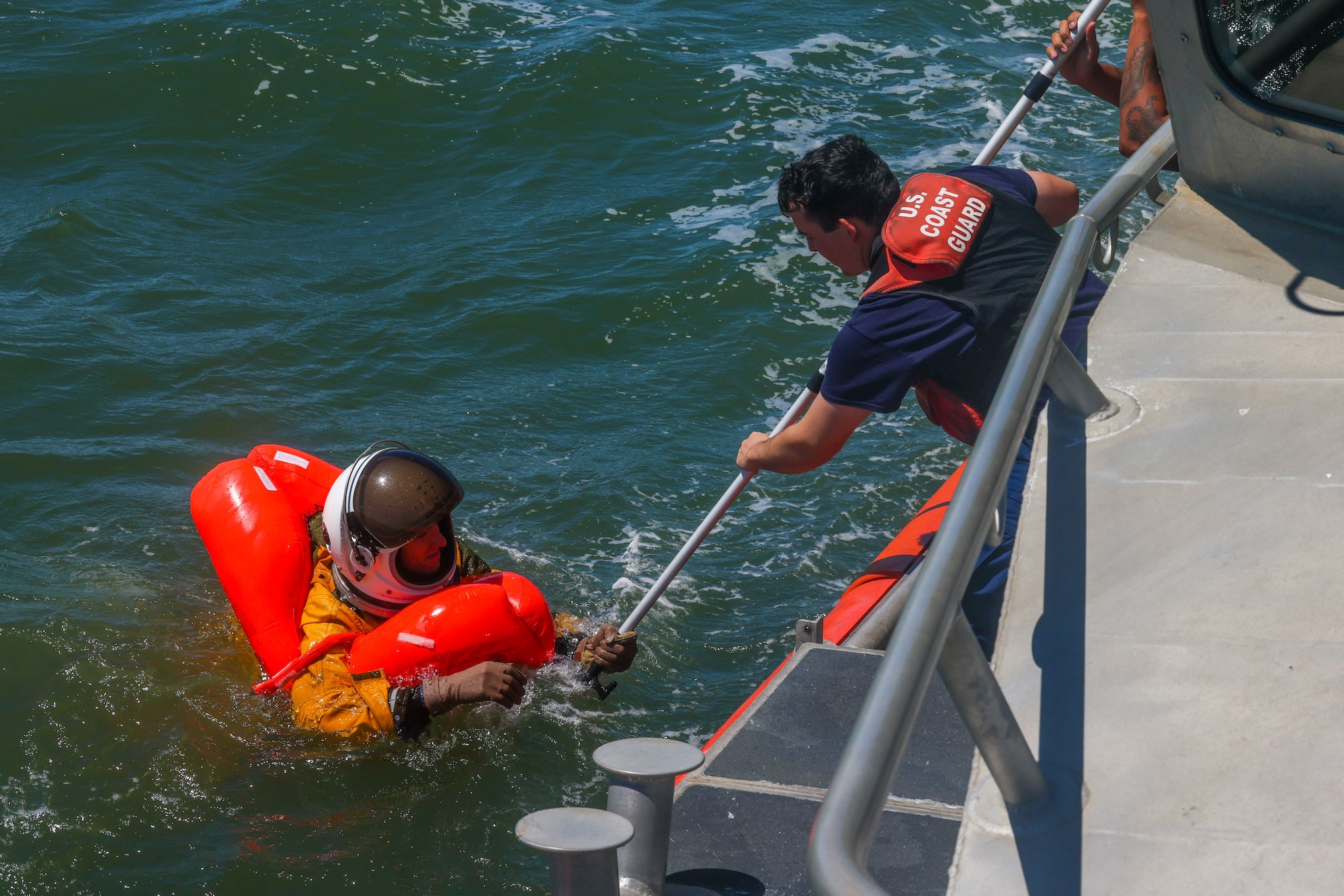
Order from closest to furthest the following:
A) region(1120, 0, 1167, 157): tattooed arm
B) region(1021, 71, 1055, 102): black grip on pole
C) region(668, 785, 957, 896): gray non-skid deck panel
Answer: region(668, 785, 957, 896): gray non-skid deck panel, region(1120, 0, 1167, 157): tattooed arm, region(1021, 71, 1055, 102): black grip on pole

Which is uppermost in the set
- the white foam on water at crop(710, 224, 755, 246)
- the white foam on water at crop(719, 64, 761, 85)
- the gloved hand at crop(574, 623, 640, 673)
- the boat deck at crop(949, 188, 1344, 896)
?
the boat deck at crop(949, 188, 1344, 896)

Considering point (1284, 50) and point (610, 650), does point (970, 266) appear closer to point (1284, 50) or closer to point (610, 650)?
point (1284, 50)

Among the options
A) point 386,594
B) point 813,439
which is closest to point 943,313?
point 813,439

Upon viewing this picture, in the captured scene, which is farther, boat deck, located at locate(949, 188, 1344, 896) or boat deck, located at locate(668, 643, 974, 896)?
boat deck, located at locate(668, 643, 974, 896)

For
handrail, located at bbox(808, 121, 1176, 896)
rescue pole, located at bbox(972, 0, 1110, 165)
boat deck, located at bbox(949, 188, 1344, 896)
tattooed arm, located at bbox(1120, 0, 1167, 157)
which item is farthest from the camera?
rescue pole, located at bbox(972, 0, 1110, 165)

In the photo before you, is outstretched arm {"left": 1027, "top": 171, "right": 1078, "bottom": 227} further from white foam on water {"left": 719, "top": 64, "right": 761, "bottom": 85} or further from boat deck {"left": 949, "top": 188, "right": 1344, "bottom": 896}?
white foam on water {"left": 719, "top": 64, "right": 761, "bottom": 85}

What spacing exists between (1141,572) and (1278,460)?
0.52 meters

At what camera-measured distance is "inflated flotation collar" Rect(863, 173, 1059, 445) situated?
11.3 feet

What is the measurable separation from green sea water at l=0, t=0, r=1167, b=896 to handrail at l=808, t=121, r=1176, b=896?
297 centimetres

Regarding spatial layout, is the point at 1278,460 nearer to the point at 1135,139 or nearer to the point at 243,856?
the point at 1135,139

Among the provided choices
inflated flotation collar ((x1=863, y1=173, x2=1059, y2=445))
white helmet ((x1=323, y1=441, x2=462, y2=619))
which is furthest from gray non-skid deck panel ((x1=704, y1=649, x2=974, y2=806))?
white helmet ((x1=323, y1=441, x2=462, y2=619))

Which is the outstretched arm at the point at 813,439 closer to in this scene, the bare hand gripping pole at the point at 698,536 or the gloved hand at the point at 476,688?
the bare hand gripping pole at the point at 698,536

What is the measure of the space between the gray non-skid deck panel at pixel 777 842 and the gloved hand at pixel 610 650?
1.73 meters

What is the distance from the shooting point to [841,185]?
375 cm
